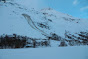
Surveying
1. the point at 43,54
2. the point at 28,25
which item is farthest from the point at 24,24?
the point at 43,54

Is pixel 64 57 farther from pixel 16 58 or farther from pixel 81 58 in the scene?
pixel 16 58

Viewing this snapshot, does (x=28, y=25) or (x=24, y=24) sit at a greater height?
(x=24, y=24)

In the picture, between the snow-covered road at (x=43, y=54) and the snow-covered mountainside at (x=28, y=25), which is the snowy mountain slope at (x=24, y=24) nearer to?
the snow-covered mountainside at (x=28, y=25)

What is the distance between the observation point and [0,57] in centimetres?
184

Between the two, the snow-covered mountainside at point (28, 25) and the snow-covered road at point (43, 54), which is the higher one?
the snow-covered mountainside at point (28, 25)

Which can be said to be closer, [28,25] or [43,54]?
[43,54]

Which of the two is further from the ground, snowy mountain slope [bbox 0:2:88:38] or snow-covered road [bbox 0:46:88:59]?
snowy mountain slope [bbox 0:2:88:38]

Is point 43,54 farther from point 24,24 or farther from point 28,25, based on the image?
point 28,25

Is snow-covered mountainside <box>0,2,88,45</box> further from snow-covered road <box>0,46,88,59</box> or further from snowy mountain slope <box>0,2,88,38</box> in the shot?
snow-covered road <box>0,46,88,59</box>

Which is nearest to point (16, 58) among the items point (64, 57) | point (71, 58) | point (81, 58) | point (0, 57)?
point (0, 57)

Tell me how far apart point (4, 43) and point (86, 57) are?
23.7 ft

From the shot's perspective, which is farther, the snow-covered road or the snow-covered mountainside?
the snow-covered mountainside

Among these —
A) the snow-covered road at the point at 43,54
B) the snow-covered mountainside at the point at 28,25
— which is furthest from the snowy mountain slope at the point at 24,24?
the snow-covered road at the point at 43,54

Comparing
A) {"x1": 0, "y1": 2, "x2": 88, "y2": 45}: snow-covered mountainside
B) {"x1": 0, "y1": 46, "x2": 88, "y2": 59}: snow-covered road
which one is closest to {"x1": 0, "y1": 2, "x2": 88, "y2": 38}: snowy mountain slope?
{"x1": 0, "y1": 2, "x2": 88, "y2": 45}: snow-covered mountainside
